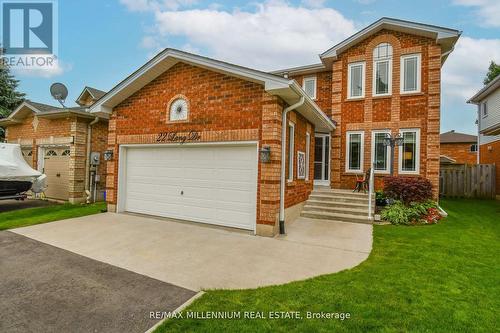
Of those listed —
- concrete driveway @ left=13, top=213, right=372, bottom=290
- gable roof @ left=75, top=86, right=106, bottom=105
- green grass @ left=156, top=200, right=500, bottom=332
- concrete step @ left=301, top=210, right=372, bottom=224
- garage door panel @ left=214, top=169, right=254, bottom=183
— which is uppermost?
gable roof @ left=75, top=86, right=106, bottom=105

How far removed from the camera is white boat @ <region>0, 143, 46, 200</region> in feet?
31.1

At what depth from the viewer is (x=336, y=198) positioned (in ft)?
29.6

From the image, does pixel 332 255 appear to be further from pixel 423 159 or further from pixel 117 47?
pixel 117 47

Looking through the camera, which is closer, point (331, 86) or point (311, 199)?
point (311, 199)

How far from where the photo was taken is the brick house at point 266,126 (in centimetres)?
665

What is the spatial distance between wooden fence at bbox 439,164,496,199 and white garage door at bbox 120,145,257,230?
12.1 meters

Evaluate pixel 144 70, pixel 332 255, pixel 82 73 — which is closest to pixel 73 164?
pixel 144 70

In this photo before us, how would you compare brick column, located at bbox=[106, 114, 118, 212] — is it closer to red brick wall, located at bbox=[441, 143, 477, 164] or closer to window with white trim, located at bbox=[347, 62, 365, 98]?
window with white trim, located at bbox=[347, 62, 365, 98]

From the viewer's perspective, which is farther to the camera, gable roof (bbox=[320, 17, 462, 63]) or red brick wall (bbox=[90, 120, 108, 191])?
red brick wall (bbox=[90, 120, 108, 191])

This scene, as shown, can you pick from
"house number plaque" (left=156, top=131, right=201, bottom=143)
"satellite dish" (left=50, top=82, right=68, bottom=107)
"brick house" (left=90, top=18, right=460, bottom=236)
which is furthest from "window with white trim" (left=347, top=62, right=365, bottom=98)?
"satellite dish" (left=50, top=82, right=68, bottom=107)

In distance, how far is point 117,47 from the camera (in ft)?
39.6

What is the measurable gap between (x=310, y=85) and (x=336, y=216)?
7.12 meters

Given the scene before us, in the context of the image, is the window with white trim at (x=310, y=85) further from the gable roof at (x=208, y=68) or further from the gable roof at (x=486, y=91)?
the gable roof at (x=486, y=91)

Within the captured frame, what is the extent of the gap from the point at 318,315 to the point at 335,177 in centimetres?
890
